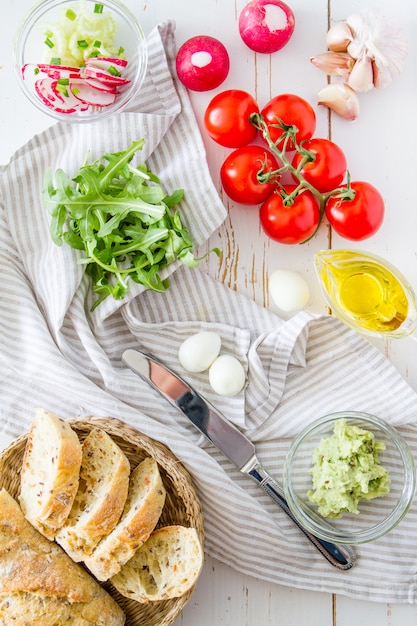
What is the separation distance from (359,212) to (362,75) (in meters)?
0.32

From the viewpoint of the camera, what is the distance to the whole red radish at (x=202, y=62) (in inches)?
63.0

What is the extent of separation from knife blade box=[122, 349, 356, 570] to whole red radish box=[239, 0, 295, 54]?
0.76 meters

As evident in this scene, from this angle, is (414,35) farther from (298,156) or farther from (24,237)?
(24,237)

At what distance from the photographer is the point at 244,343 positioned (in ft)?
5.36

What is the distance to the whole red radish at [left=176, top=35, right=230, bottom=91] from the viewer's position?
1.60 m

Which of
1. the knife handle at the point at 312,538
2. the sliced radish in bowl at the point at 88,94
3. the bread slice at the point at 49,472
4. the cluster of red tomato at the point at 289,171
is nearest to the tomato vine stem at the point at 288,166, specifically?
the cluster of red tomato at the point at 289,171

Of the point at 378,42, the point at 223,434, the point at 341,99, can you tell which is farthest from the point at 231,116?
the point at 223,434

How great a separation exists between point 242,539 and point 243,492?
118 mm

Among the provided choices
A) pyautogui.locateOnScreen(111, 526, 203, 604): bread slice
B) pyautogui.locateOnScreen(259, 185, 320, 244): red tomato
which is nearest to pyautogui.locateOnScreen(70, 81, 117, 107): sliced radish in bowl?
pyautogui.locateOnScreen(259, 185, 320, 244): red tomato

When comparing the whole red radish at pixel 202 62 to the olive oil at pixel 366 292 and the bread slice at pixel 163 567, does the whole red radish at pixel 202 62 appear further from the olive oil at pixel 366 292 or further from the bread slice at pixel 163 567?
the bread slice at pixel 163 567

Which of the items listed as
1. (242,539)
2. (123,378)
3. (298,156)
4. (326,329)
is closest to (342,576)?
(242,539)

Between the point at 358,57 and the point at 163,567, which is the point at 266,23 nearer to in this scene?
the point at 358,57

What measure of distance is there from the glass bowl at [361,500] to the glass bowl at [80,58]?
85 centimetres

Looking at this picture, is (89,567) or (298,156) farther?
(298,156)
